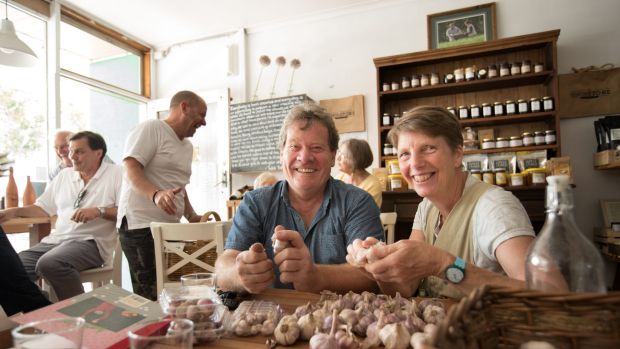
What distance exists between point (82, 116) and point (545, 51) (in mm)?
5171

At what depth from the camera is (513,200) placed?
105 cm

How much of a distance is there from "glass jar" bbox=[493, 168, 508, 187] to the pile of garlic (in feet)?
9.88

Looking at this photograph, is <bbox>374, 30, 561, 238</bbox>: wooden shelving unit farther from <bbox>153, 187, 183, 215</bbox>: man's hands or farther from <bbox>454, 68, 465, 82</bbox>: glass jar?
<bbox>153, 187, 183, 215</bbox>: man's hands

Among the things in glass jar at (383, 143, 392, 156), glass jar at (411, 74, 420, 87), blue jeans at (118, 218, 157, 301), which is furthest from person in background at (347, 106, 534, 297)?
glass jar at (411, 74, 420, 87)

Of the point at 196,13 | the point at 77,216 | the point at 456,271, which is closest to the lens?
the point at 456,271

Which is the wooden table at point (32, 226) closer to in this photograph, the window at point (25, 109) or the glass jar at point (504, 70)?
the window at point (25, 109)

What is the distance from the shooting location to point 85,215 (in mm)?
2477

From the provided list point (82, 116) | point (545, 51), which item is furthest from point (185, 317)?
point (82, 116)

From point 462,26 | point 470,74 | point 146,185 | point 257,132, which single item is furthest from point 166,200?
point 462,26

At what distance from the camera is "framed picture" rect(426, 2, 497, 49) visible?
153 inches

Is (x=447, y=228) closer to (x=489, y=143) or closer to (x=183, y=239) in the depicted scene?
(x=183, y=239)

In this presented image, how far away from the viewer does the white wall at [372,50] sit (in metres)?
3.60

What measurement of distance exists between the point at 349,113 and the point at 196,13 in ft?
7.31

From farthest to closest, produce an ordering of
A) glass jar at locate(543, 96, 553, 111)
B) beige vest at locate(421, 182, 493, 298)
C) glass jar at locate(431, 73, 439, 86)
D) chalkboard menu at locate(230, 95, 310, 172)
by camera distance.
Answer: chalkboard menu at locate(230, 95, 310, 172), glass jar at locate(431, 73, 439, 86), glass jar at locate(543, 96, 553, 111), beige vest at locate(421, 182, 493, 298)
